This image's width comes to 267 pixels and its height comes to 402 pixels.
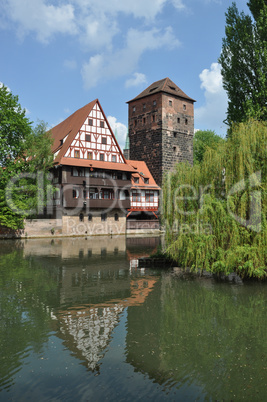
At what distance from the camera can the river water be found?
6043 mm

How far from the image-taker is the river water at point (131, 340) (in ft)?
19.8

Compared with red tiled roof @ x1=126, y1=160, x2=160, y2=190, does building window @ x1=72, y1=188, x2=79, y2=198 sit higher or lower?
lower

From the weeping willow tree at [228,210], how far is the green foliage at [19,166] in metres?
22.2

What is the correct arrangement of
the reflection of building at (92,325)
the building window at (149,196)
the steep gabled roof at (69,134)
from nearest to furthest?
the reflection of building at (92,325)
the steep gabled roof at (69,134)
the building window at (149,196)

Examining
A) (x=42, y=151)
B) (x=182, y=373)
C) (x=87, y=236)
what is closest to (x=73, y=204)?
(x=87, y=236)

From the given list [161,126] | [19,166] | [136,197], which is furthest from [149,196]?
[19,166]

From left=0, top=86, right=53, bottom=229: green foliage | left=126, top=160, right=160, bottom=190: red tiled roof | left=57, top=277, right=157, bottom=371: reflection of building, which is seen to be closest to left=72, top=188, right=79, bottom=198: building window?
left=0, top=86, right=53, bottom=229: green foliage

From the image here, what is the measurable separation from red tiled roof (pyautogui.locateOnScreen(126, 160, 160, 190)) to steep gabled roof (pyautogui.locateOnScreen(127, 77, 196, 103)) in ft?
33.9

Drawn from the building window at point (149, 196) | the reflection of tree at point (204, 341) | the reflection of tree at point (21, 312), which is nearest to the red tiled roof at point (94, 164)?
the building window at point (149, 196)

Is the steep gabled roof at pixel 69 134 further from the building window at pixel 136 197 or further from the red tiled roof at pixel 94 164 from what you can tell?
the building window at pixel 136 197

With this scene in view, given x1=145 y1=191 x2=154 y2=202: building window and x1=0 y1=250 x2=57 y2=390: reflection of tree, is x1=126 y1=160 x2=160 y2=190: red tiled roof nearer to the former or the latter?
x1=145 y1=191 x2=154 y2=202: building window

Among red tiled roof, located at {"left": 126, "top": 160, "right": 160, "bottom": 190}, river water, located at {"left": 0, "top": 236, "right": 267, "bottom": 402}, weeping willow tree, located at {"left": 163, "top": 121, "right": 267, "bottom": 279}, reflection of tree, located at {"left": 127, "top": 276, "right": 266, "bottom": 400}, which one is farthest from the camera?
red tiled roof, located at {"left": 126, "top": 160, "right": 160, "bottom": 190}

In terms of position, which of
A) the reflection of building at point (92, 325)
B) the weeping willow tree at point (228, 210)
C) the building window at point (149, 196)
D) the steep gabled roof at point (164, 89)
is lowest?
the reflection of building at point (92, 325)

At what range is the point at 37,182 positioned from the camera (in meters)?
36.8
